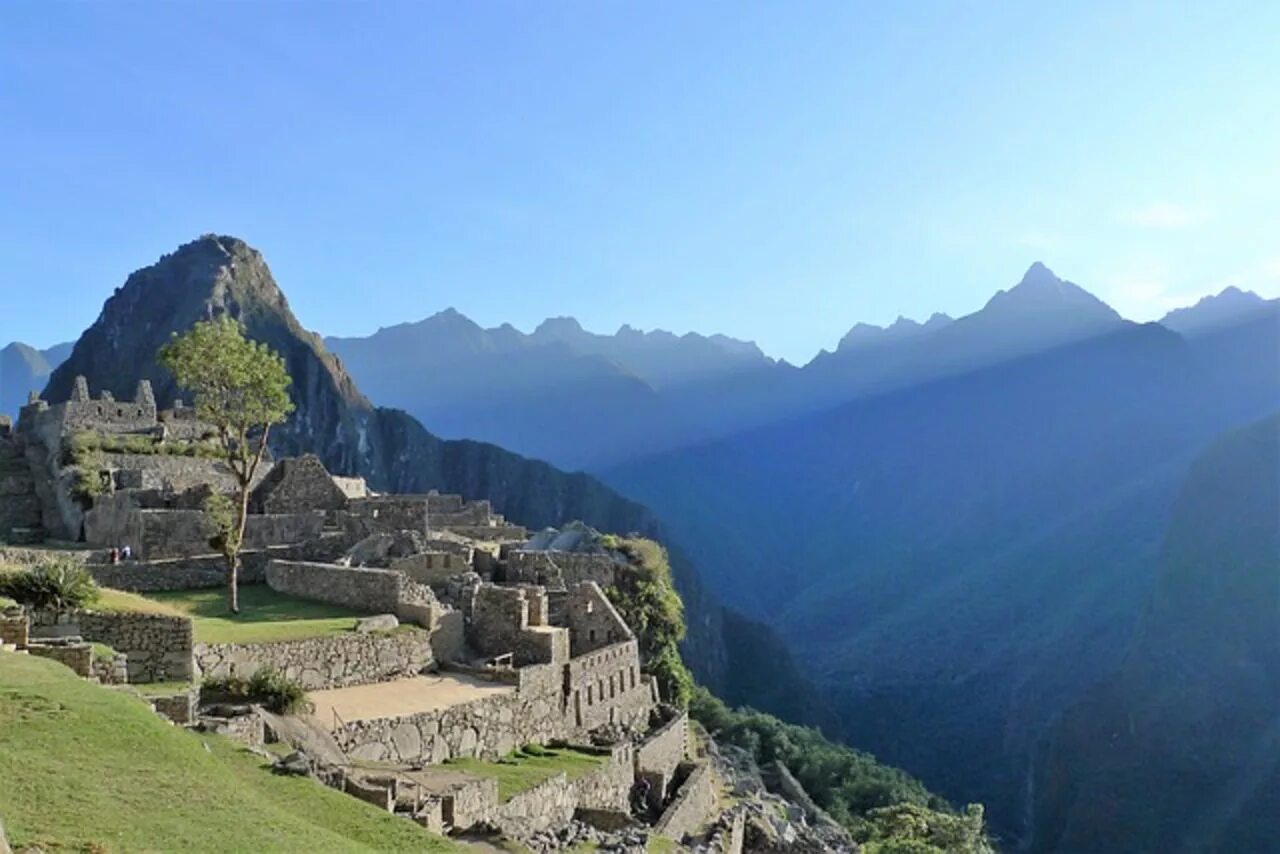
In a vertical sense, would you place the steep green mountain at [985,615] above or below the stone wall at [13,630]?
below

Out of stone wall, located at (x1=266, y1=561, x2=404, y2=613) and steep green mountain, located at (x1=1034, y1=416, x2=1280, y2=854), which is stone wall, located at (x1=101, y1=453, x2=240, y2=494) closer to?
stone wall, located at (x1=266, y1=561, x2=404, y2=613)

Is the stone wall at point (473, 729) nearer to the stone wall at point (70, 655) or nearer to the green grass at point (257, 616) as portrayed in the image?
the green grass at point (257, 616)

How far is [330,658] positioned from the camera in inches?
753

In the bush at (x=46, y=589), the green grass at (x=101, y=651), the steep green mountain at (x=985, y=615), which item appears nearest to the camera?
the green grass at (x=101, y=651)

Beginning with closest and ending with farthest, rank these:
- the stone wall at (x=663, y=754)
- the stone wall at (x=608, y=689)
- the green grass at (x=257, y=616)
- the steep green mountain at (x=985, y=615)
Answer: the green grass at (x=257, y=616) < the stone wall at (x=608, y=689) < the stone wall at (x=663, y=754) < the steep green mountain at (x=985, y=615)

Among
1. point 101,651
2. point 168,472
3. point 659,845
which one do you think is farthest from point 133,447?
point 659,845

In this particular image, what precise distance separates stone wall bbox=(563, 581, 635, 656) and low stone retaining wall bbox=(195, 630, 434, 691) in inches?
303

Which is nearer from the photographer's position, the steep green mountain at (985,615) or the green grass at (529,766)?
the green grass at (529,766)

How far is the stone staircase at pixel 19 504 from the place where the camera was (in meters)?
32.8

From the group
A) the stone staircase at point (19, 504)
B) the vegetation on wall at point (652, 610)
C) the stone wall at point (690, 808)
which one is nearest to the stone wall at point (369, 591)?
the stone wall at point (690, 808)

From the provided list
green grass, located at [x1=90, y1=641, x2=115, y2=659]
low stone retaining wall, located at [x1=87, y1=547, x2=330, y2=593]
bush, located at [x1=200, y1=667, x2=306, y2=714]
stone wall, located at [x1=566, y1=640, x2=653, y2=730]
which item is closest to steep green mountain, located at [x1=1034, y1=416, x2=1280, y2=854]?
stone wall, located at [x1=566, y1=640, x2=653, y2=730]

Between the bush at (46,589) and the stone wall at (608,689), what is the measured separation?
1239 centimetres

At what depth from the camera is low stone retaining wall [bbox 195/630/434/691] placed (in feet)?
54.7

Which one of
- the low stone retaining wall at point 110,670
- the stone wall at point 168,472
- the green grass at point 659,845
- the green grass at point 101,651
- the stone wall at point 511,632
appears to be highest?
the stone wall at point 168,472
